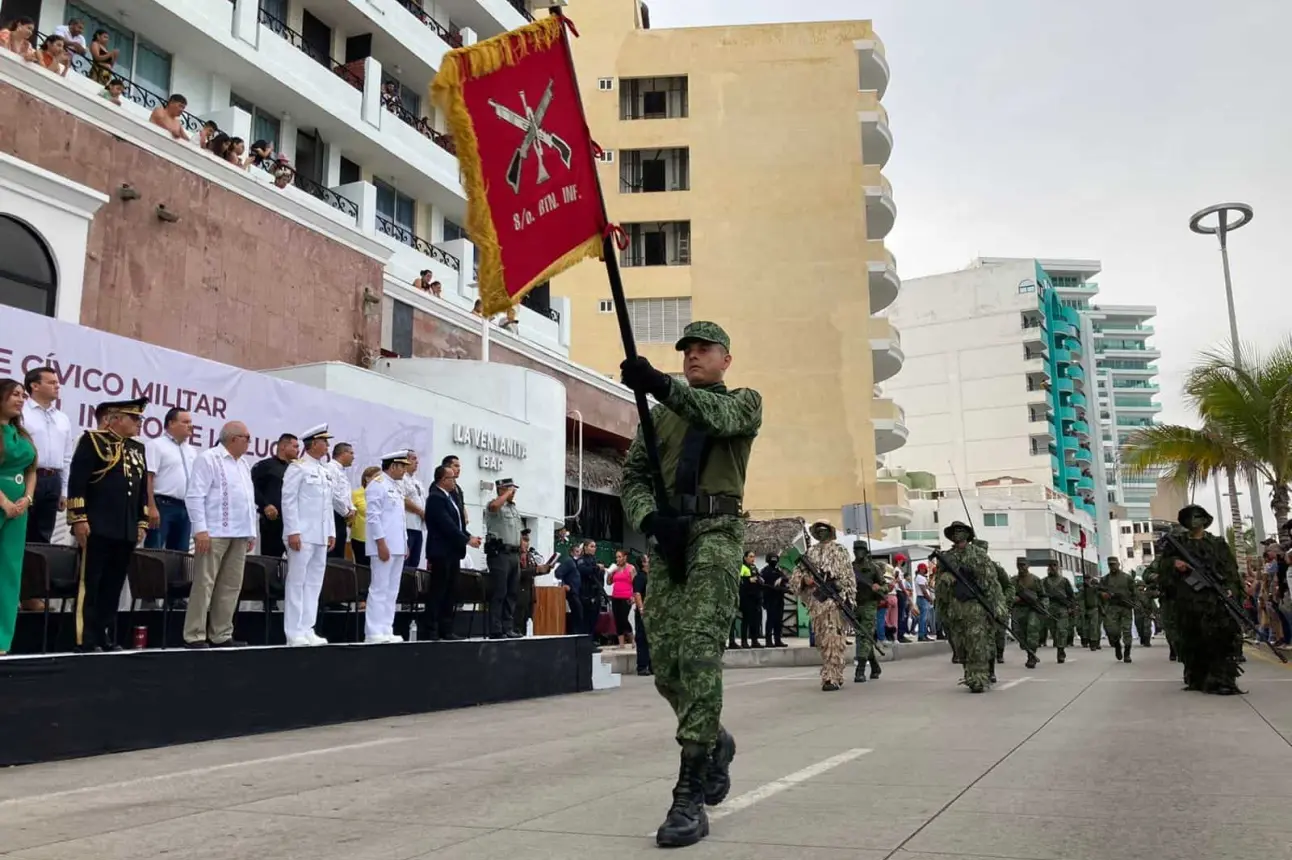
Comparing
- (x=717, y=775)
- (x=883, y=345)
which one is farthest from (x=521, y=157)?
(x=883, y=345)

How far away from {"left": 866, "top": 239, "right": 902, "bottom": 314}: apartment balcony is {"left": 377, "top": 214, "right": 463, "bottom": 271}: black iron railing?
2134cm

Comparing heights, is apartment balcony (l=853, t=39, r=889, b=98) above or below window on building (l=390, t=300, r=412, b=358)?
above

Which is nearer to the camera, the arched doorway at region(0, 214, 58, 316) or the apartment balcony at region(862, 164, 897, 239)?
the arched doorway at region(0, 214, 58, 316)

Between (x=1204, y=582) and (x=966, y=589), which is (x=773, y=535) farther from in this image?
(x=1204, y=582)

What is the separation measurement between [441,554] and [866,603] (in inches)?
263

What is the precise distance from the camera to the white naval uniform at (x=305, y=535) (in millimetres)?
9820

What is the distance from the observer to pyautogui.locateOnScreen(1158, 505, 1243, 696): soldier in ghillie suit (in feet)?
37.3

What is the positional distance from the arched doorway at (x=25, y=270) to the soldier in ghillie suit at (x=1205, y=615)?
1309cm

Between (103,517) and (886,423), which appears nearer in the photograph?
(103,517)

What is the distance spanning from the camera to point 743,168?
144 feet

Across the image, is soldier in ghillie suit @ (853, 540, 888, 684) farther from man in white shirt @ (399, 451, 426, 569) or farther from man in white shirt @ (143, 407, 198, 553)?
man in white shirt @ (143, 407, 198, 553)

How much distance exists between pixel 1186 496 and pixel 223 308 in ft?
62.6

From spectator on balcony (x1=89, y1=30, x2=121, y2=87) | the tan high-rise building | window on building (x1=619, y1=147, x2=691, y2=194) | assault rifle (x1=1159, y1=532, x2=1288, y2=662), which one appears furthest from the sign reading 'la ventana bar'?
window on building (x1=619, y1=147, x2=691, y2=194)

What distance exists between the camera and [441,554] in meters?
11.4
